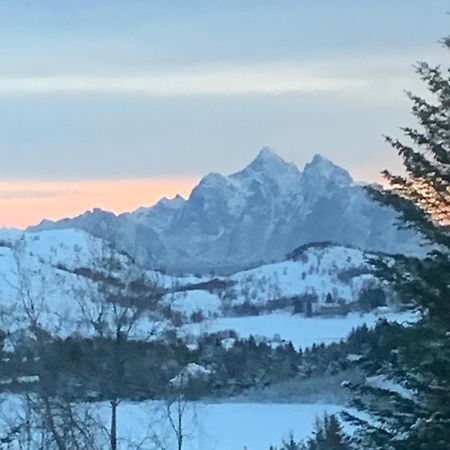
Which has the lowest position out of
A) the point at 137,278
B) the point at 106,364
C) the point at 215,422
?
the point at 215,422

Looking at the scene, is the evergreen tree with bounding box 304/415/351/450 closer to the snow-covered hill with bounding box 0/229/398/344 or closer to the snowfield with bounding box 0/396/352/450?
the snowfield with bounding box 0/396/352/450

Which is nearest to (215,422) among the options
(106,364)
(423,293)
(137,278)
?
(137,278)

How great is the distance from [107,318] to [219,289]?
13354cm

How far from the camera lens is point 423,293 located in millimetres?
12648

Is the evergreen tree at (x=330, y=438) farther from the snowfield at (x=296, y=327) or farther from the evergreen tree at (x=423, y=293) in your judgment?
the snowfield at (x=296, y=327)

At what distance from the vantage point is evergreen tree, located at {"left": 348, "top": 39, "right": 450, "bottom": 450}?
1222cm

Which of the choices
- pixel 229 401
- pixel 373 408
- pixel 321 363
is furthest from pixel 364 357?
pixel 321 363

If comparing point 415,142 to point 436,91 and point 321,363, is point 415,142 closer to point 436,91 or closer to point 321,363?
point 436,91

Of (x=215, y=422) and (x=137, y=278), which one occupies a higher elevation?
(x=137, y=278)

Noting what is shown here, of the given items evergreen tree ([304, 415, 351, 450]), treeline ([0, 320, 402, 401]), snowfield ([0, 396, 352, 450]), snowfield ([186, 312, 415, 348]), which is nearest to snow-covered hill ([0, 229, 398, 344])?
treeline ([0, 320, 402, 401])

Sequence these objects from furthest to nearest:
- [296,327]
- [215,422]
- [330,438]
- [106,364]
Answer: [296,327] < [215,422] < [106,364] < [330,438]

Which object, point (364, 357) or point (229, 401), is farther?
point (229, 401)

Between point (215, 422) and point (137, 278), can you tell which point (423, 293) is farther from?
point (215, 422)

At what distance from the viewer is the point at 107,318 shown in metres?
20.6
